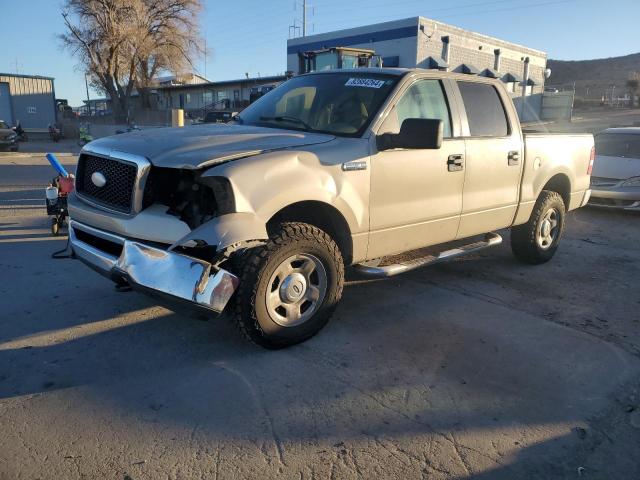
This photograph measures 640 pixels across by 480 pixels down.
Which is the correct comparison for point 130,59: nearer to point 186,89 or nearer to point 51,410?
point 186,89

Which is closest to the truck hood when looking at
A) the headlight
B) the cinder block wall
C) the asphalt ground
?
the asphalt ground

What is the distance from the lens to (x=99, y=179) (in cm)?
370

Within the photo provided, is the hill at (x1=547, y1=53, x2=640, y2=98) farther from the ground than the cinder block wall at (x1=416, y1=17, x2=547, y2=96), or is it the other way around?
the hill at (x1=547, y1=53, x2=640, y2=98)

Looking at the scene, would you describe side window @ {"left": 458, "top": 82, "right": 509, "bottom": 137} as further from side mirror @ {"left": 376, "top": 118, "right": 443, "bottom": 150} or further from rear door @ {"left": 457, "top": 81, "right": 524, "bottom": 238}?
side mirror @ {"left": 376, "top": 118, "right": 443, "bottom": 150}

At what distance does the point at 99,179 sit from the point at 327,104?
1.95 m

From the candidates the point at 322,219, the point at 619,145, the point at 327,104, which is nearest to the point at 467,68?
the point at 619,145

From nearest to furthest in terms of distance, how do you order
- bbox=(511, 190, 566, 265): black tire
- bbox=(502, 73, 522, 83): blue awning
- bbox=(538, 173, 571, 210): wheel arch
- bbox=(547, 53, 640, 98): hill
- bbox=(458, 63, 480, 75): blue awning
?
bbox=(511, 190, 566, 265): black tire, bbox=(538, 173, 571, 210): wheel arch, bbox=(458, 63, 480, 75): blue awning, bbox=(502, 73, 522, 83): blue awning, bbox=(547, 53, 640, 98): hill

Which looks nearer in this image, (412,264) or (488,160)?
(412,264)

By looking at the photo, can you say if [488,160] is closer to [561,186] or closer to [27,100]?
[561,186]

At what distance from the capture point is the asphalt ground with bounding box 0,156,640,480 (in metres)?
2.63

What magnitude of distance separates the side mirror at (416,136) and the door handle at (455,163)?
0.66 metres

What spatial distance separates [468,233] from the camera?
16.8 feet

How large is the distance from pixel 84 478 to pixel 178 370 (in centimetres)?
102

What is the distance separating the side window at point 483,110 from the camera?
498cm
